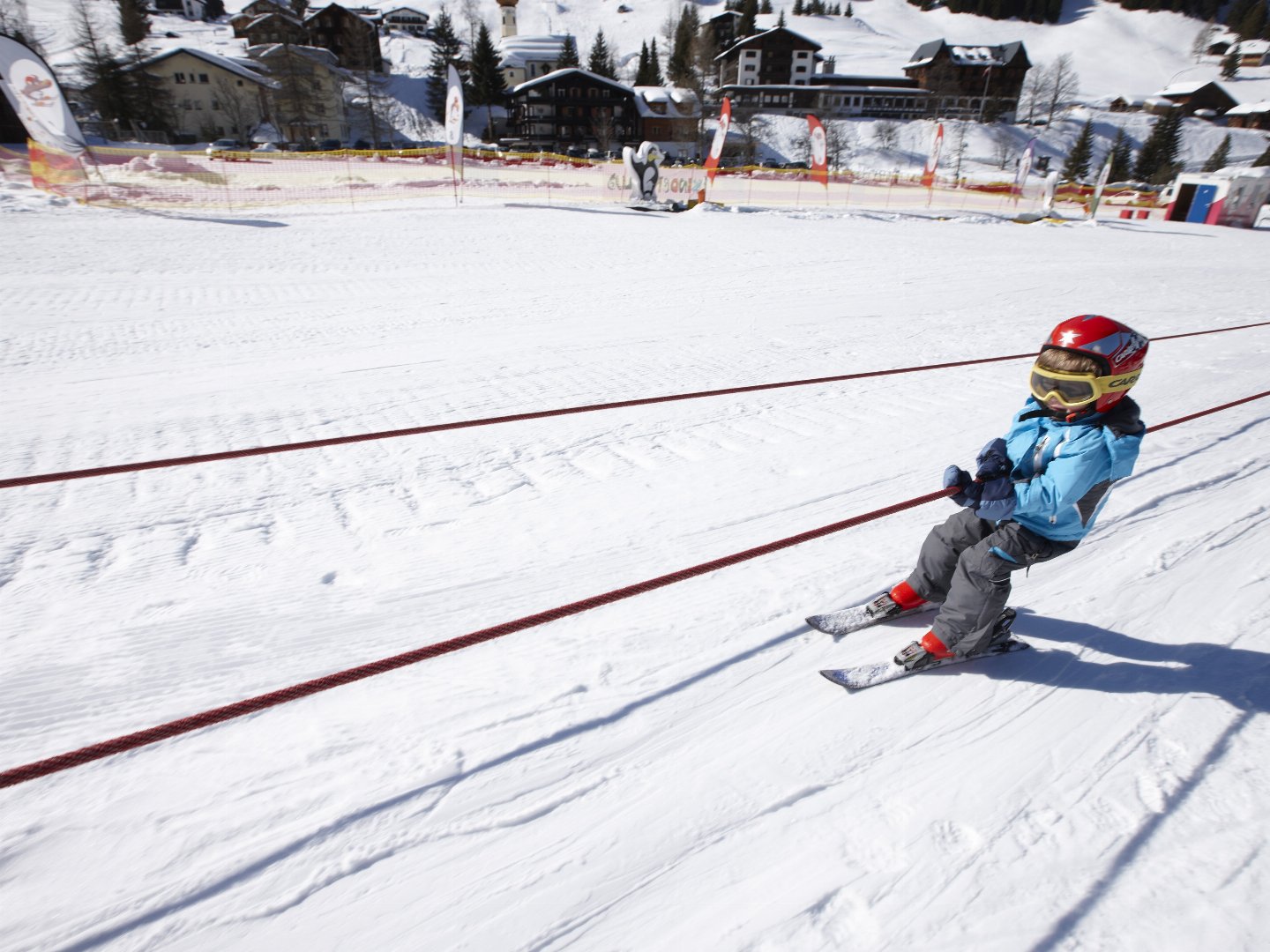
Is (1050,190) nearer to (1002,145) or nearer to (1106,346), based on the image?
(1106,346)

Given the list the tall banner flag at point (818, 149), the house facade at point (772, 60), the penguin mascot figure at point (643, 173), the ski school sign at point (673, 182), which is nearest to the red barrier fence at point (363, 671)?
the penguin mascot figure at point (643, 173)

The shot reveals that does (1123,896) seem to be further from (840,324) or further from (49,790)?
(840,324)

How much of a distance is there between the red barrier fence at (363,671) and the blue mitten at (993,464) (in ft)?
0.49

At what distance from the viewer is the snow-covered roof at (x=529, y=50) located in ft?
238

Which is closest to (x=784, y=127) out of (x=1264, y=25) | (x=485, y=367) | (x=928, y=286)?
(x=928, y=286)

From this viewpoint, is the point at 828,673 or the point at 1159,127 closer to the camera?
the point at 828,673

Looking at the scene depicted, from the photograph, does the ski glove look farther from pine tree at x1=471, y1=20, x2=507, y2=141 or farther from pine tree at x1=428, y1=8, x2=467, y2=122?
pine tree at x1=428, y1=8, x2=467, y2=122

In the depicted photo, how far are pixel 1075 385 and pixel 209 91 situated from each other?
6366 cm

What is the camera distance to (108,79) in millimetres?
37844

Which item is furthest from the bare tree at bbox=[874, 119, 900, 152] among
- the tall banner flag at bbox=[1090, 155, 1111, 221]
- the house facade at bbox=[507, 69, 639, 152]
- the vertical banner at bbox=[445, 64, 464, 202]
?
the vertical banner at bbox=[445, 64, 464, 202]

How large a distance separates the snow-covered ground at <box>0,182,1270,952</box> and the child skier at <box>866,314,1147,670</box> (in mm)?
386

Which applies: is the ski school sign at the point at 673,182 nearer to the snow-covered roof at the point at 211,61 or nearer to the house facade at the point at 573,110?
the house facade at the point at 573,110

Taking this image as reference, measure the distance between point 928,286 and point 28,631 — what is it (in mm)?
11953

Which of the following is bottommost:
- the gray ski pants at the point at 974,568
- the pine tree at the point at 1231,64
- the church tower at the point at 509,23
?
the gray ski pants at the point at 974,568
